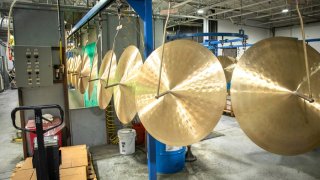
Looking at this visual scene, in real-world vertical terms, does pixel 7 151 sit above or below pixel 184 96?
below

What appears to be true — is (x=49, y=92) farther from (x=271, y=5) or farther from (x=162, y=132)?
(x=271, y=5)

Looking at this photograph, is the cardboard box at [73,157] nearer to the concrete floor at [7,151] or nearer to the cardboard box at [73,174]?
the cardboard box at [73,174]

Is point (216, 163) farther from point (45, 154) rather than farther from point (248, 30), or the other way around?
point (248, 30)

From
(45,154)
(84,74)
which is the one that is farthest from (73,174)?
(84,74)

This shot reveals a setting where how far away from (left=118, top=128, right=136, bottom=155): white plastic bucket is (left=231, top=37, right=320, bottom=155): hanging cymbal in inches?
120

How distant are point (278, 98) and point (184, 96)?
1.37 feet

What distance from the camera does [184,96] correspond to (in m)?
1.16

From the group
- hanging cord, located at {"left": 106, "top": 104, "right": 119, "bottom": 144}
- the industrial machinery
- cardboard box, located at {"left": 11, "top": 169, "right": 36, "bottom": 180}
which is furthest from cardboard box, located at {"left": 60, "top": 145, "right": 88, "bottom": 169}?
hanging cord, located at {"left": 106, "top": 104, "right": 119, "bottom": 144}

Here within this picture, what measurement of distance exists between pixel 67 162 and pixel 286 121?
2.72 meters

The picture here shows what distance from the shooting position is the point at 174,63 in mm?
1255

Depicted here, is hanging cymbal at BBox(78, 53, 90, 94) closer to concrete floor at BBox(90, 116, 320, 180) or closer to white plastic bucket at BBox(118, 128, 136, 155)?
white plastic bucket at BBox(118, 128, 136, 155)

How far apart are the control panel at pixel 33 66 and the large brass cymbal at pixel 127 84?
1801 mm

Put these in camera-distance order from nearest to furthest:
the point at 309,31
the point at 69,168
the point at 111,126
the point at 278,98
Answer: the point at 278,98, the point at 69,168, the point at 111,126, the point at 309,31

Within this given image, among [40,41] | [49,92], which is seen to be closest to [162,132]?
[49,92]
